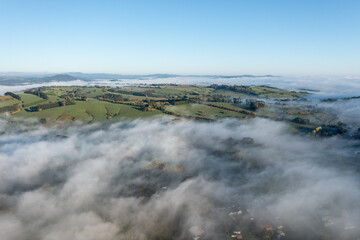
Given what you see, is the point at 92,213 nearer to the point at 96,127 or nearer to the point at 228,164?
the point at 228,164

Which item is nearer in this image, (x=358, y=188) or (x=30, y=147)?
(x=358, y=188)

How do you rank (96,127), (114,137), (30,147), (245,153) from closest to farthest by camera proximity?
1. (245,153)
2. (30,147)
3. (114,137)
4. (96,127)

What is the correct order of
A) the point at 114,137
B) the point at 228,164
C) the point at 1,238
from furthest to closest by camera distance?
1. the point at 114,137
2. the point at 228,164
3. the point at 1,238

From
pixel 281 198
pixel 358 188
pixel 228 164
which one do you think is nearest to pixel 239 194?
pixel 281 198

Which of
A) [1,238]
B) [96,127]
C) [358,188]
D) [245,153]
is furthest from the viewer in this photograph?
[96,127]

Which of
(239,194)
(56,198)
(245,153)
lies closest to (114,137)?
(56,198)

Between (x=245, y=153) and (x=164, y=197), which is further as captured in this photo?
(x=245, y=153)

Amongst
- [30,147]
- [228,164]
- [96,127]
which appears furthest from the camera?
[96,127]

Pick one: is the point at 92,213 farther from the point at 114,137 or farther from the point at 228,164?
the point at 114,137

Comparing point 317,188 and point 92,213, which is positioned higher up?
point 317,188
